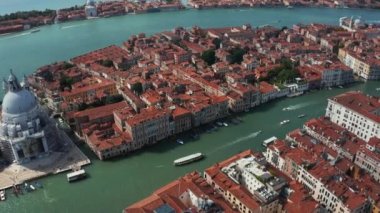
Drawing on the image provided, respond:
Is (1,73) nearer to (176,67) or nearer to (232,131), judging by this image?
(176,67)

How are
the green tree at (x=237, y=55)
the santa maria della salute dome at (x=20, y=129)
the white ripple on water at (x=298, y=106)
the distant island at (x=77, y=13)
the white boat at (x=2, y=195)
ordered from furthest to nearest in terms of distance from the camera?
the distant island at (x=77, y=13)
the green tree at (x=237, y=55)
the white ripple on water at (x=298, y=106)
the santa maria della salute dome at (x=20, y=129)
the white boat at (x=2, y=195)

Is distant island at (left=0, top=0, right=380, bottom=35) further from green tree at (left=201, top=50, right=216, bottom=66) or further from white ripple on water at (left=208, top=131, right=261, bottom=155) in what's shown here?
white ripple on water at (left=208, top=131, right=261, bottom=155)

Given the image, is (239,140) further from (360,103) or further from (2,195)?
(2,195)

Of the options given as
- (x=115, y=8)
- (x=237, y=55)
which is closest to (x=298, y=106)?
(x=237, y=55)

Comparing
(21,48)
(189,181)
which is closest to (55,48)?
(21,48)

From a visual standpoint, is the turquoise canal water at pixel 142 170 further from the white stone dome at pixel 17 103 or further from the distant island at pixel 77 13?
the distant island at pixel 77 13

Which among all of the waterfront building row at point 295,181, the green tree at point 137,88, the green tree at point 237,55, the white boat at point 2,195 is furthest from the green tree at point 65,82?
the waterfront building row at point 295,181

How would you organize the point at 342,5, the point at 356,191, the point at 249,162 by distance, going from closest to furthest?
the point at 356,191 → the point at 249,162 → the point at 342,5
